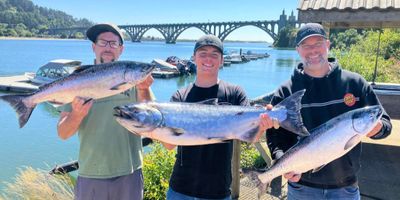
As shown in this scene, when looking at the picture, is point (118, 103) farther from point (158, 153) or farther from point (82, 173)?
point (158, 153)

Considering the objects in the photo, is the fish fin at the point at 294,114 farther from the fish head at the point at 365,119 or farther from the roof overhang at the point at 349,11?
the roof overhang at the point at 349,11

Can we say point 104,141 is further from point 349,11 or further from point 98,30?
point 349,11

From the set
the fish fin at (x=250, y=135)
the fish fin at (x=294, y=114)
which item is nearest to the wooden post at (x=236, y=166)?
the fish fin at (x=250, y=135)

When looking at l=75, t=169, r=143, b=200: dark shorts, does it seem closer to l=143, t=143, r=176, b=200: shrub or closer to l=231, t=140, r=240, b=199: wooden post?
l=143, t=143, r=176, b=200: shrub

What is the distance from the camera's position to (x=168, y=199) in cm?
309

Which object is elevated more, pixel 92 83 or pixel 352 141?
pixel 92 83

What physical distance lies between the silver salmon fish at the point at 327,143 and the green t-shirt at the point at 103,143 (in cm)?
124

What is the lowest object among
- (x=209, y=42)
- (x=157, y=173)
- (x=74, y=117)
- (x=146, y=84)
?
(x=157, y=173)

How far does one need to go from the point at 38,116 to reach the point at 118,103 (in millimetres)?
18867

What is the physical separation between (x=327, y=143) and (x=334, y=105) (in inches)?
15.9

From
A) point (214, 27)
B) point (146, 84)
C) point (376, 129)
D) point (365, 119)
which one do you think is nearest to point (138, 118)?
point (146, 84)

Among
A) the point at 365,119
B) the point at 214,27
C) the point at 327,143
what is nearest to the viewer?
the point at 365,119

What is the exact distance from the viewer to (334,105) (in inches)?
116

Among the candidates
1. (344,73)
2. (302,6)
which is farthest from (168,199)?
(302,6)
